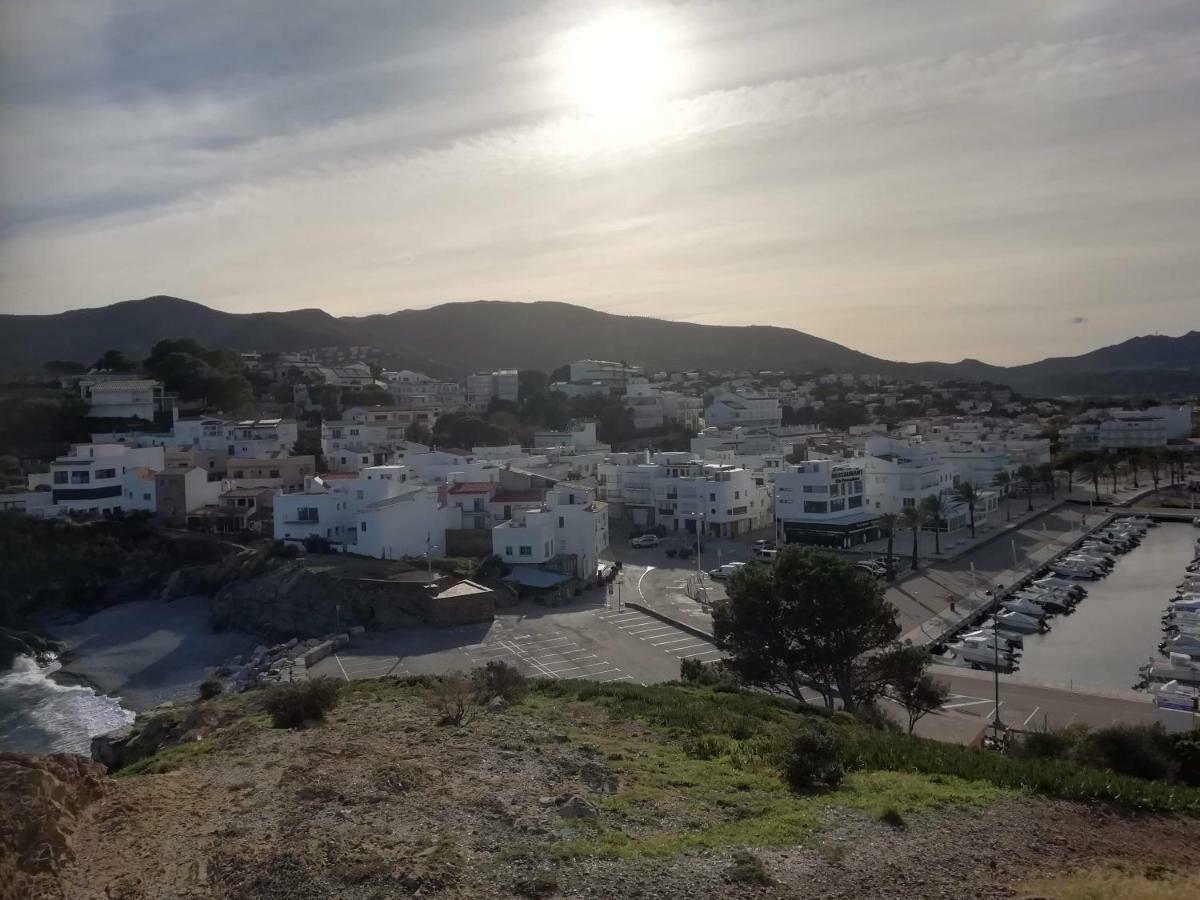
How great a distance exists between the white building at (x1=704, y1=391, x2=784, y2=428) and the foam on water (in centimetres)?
4780

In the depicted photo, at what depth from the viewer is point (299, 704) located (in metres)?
12.6

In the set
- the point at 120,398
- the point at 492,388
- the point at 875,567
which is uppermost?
the point at 492,388

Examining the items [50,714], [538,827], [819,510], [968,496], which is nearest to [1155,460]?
[968,496]

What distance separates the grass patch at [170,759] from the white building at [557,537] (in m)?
18.7

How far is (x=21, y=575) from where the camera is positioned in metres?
32.7

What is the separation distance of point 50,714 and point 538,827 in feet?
65.4

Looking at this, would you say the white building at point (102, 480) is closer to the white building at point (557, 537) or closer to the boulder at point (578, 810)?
the white building at point (557, 537)

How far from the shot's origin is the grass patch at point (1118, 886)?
623cm

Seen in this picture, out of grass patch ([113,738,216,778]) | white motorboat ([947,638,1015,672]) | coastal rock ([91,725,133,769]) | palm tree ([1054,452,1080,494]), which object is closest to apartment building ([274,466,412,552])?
coastal rock ([91,725,133,769])

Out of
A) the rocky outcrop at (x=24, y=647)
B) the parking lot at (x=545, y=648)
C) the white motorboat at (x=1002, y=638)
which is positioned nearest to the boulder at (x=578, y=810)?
the parking lot at (x=545, y=648)

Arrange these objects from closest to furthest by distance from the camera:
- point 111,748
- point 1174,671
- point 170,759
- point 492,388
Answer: point 170,759
point 111,748
point 1174,671
point 492,388

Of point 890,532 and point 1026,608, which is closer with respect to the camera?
point 1026,608

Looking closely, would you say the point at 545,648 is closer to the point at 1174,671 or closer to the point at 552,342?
the point at 1174,671

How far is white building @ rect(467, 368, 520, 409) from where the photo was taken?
69.8m
